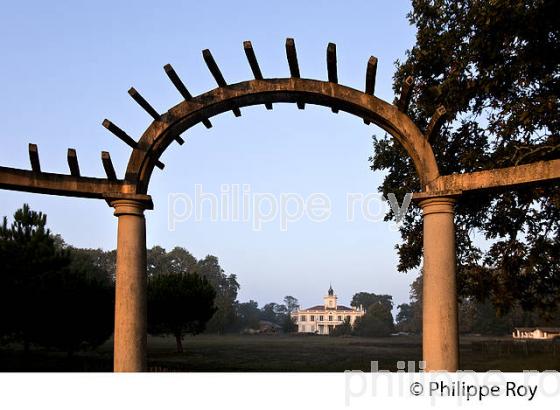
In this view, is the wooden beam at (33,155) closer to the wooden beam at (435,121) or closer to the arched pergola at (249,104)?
the arched pergola at (249,104)

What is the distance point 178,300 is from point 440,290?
120ft

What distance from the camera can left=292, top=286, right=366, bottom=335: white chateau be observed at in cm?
16975

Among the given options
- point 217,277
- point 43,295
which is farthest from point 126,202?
point 217,277

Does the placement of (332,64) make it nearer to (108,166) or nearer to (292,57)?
(292,57)

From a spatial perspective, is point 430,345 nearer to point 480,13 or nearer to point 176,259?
point 480,13

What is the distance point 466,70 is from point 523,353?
3758 centimetres

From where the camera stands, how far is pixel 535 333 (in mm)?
86188

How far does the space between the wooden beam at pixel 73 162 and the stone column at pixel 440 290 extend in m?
5.68

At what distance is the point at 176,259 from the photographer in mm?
139375

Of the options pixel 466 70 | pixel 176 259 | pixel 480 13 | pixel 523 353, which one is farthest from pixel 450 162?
pixel 176 259

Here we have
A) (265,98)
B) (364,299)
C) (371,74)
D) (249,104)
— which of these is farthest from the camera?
(364,299)

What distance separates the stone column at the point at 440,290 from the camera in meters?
8.13

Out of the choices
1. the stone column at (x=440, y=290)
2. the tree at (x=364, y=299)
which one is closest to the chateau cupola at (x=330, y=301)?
the tree at (x=364, y=299)

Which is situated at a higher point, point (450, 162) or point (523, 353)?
point (450, 162)
